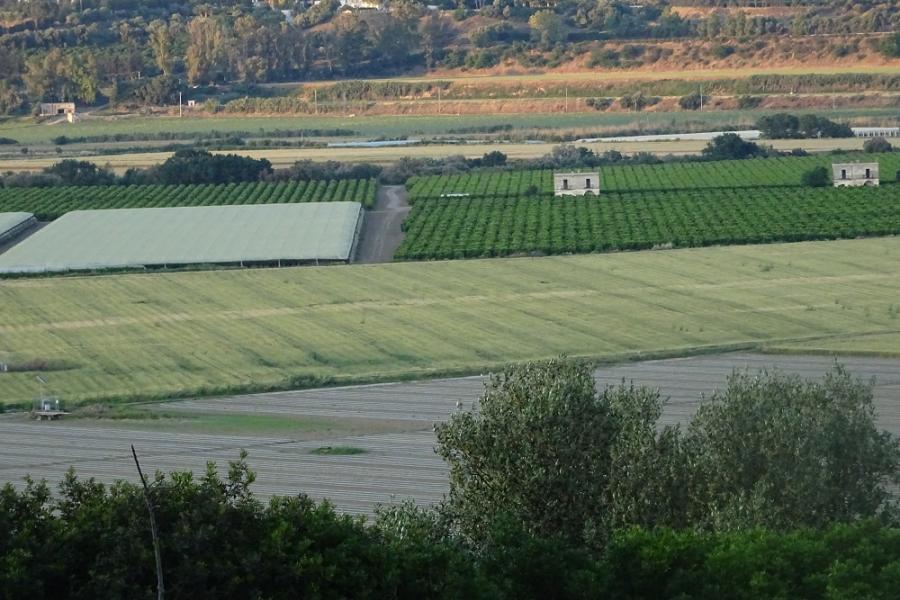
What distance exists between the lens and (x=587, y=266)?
48.0 m

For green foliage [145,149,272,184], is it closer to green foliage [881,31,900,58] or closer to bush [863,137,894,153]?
bush [863,137,894,153]

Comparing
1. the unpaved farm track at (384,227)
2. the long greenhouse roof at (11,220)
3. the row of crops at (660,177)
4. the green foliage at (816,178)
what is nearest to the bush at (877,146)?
the row of crops at (660,177)

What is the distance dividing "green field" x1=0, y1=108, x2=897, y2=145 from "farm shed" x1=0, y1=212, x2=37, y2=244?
36257mm

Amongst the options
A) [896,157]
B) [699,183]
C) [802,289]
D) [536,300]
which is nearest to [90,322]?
[536,300]

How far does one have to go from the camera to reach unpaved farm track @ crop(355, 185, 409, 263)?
171 ft

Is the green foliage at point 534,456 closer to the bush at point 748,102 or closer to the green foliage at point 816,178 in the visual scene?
the green foliage at point 816,178

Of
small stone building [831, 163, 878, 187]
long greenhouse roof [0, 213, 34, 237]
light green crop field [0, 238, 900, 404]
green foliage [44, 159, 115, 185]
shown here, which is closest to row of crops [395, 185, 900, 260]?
small stone building [831, 163, 878, 187]

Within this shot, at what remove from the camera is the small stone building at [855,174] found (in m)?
63.0

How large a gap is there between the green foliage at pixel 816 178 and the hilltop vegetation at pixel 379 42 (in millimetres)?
53883

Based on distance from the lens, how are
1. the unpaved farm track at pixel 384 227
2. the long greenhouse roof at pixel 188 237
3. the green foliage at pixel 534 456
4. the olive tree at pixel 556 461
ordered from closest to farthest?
the olive tree at pixel 556 461, the green foliage at pixel 534 456, the long greenhouse roof at pixel 188 237, the unpaved farm track at pixel 384 227

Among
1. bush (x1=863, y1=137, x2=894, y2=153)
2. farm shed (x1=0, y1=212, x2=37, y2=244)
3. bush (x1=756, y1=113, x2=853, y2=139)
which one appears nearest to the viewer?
farm shed (x1=0, y1=212, x2=37, y2=244)

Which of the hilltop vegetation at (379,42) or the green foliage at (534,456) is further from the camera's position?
the hilltop vegetation at (379,42)

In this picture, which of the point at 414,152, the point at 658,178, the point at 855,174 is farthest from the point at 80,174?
the point at 855,174

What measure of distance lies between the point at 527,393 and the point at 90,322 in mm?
23613
